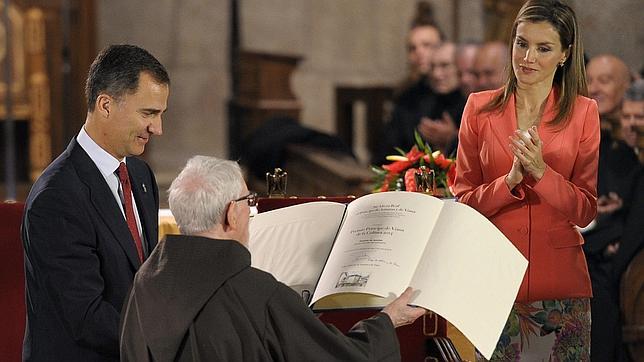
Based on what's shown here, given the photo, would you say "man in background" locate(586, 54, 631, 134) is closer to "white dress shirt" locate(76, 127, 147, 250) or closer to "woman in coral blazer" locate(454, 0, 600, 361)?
"woman in coral blazer" locate(454, 0, 600, 361)

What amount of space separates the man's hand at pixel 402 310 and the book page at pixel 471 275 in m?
0.03

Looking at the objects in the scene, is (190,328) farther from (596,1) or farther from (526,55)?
(596,1)

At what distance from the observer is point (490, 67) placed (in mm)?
8297

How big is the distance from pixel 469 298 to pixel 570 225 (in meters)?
0.56

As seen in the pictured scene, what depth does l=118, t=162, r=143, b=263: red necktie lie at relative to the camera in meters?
3.38

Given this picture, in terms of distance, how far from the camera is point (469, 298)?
9.87ft

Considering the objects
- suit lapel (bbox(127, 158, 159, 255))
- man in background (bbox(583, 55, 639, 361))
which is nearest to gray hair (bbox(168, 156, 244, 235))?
suit lapel (bbox(127, 158, 159, 255))

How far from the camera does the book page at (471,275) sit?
9.78 ft

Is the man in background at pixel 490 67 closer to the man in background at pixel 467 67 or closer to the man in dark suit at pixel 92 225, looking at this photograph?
the man in background at pixel 467 67

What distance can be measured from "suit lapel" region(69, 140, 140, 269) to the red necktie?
84 mm

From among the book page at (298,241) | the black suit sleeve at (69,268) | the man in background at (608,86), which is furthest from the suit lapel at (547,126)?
the man in background at (608,86)

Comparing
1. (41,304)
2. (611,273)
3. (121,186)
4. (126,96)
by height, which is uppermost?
(126,96)

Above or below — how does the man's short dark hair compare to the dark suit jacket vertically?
above

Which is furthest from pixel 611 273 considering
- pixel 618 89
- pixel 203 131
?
pixel 203 131
